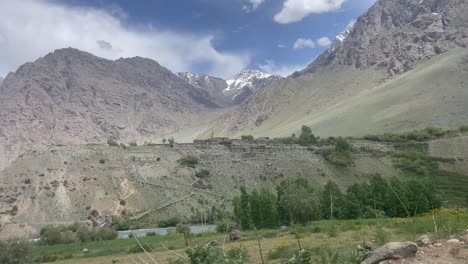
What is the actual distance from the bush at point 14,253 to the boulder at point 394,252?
1030 inches

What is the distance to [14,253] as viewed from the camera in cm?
3247

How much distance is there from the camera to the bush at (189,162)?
138 metres

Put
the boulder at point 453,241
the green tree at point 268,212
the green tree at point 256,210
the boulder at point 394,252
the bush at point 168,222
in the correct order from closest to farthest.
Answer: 1. the boulder at point 394,252
2. the boulder at point 453,241
3. the green tree at point 268,212
4. the green tree at point 256,210
5. the bush at point 168,222

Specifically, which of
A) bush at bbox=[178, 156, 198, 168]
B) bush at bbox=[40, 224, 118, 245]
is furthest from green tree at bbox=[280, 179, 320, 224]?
bush at bbox=[178, 156, 198, 168]

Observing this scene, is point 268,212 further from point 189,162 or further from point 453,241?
point 453,241

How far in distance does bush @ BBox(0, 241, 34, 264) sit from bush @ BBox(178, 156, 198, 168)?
104 metres

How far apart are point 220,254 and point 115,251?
46.3 m

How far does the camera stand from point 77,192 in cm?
12375

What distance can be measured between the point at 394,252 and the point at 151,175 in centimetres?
12167

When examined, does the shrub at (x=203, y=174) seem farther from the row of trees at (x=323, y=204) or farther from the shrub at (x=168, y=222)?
the row of trees at (x=323, y=204)

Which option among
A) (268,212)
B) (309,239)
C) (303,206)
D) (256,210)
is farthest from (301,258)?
(256,210)

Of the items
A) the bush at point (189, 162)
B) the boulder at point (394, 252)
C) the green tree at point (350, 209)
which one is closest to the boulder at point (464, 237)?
the boulder at point (394, 252)

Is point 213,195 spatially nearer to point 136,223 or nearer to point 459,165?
point 136,223

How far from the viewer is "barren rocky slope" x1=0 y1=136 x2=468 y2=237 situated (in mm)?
117312
